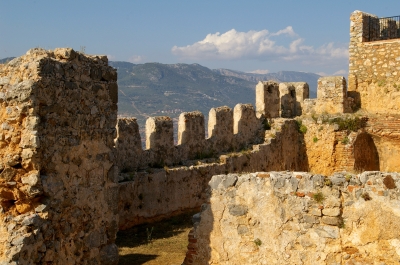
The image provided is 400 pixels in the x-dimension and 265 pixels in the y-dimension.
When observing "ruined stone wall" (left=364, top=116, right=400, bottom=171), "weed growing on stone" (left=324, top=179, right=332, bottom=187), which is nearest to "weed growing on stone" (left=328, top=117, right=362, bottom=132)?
"ruined stone wall" (left=364, top=116, right=400, bottom=171)

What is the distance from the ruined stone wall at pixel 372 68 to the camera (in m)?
17.6

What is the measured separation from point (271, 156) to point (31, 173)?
427 inches

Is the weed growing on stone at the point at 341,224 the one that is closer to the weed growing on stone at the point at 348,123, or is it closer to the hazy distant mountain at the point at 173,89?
the weed growing on stone at the point at 348,123

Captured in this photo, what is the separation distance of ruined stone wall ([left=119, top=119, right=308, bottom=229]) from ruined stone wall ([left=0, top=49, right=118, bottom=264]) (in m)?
4.22

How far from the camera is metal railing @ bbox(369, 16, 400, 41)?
1897cm

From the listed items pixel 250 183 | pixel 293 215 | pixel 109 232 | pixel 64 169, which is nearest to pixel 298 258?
pixel 293 215

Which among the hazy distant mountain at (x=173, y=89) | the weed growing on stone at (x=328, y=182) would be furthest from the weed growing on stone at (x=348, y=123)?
the hazy distant mountain at (x=173, y=89)

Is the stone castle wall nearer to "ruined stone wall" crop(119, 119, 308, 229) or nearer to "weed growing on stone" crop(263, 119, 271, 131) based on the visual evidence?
"weed growing on stone" crop(263, 119, 271, 131)

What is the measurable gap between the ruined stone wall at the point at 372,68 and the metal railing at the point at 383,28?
Answer: 4cm

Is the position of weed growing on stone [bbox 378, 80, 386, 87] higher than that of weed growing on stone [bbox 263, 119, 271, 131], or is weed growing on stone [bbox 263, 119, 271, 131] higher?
weed growing on stone [bbox 378, 80, 386, 87]

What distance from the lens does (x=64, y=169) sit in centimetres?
705

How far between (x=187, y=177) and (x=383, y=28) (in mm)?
10344

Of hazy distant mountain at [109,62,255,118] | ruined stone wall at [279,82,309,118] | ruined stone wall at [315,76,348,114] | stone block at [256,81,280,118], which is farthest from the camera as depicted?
hazy distant mountain at [109,62,255,118]

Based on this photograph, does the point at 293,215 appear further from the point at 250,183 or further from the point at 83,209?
the point at 83,209
